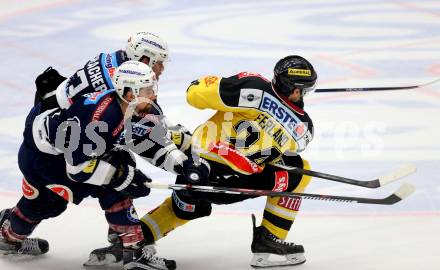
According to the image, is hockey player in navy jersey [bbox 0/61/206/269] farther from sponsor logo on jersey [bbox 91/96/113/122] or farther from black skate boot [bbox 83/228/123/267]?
black skate boot [bbox 83/228/123/267]

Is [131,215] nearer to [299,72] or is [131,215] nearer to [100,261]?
[100,261]

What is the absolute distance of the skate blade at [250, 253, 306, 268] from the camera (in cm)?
500

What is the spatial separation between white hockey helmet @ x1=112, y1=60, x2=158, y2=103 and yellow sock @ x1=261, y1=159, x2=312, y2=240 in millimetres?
900

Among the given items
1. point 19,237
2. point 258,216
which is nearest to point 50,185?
point 19,237

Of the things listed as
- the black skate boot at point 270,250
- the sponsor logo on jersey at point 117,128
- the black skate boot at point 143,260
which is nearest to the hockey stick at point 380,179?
the black skate boot at point 270,250

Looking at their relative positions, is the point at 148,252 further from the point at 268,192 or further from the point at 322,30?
the point at 322,30

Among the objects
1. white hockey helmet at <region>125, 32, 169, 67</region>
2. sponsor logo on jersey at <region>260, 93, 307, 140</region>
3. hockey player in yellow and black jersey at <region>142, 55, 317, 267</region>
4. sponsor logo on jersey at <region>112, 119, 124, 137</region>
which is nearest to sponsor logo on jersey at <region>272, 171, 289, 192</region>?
hockey player in yellow and black jersey at <region>142, 55, 317, 267</region>

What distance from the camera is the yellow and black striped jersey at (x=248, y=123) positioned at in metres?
4.73

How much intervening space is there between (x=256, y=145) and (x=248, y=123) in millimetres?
120

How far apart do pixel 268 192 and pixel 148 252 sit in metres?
0.72

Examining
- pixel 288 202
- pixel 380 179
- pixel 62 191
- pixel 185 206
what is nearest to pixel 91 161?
pixel 62 191

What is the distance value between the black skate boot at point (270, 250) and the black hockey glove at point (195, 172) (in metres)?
0.50

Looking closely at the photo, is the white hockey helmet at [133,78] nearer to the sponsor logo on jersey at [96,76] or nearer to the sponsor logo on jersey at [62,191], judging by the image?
the sponsor logo on jersey at [96,76]

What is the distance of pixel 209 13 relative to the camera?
1033cm
